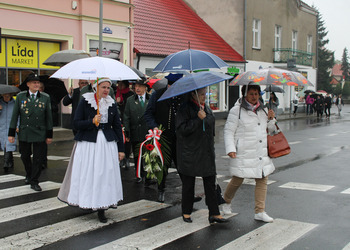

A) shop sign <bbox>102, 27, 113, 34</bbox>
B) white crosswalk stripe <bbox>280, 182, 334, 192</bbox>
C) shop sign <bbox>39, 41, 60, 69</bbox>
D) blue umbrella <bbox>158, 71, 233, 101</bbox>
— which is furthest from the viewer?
shop sign <bbox>102, 27, 113, 34</bbox>

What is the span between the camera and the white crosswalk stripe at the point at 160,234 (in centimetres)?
487

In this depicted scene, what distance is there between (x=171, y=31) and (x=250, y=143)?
21.3 metres

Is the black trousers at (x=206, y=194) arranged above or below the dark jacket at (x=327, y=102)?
below

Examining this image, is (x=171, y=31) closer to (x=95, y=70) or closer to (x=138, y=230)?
(x=95, y=70)

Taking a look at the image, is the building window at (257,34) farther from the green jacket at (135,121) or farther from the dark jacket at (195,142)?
the dark jacket at (195,142)

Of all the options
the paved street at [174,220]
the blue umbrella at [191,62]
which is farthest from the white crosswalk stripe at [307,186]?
the blue umbrella at [191,62]

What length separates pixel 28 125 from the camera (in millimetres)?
7574

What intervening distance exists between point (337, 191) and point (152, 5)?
2161 centimetres

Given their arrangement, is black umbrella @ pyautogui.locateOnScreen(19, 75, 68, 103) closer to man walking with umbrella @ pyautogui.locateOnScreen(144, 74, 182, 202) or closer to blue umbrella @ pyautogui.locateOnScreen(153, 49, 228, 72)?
man walking with umbrella @ pyautogui.locateOnScreen(144, 74, 182, 202)

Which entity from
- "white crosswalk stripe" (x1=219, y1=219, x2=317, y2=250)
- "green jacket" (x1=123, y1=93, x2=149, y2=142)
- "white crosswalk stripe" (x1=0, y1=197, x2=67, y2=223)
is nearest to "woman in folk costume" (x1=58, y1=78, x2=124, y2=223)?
"white crosswalk stripe" (x1=0, y1=197, x2=67, y2=223)

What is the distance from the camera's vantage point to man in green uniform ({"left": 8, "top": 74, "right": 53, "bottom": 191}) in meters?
7.57

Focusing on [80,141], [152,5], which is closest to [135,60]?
[152,5]

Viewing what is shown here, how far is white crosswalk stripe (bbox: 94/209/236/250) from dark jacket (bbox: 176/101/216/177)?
66 centimetres

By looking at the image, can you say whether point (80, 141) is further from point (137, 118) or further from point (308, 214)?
point (308, 214)
